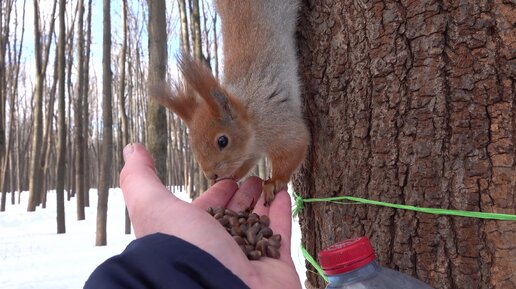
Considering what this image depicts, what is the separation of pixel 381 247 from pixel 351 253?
0.94 feet

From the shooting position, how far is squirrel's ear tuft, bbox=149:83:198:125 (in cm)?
187

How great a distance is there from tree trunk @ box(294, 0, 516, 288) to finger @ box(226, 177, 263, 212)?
330mm

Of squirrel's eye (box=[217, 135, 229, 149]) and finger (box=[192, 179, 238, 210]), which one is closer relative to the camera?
finger (box=[192, 179, 238, 210])

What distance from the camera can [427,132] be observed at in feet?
3.58

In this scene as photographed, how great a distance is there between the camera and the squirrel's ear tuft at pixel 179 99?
187 cm

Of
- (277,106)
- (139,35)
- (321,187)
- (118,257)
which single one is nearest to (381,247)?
(321,187)

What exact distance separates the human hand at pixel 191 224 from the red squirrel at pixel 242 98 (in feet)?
1.38

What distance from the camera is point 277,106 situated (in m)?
1.77

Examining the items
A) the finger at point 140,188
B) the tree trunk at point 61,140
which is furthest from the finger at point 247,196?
the tree trunk at point 61,140

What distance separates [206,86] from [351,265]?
0.95 metres

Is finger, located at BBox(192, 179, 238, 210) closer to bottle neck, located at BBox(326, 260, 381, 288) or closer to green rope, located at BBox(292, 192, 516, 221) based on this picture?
green rope, located at BBox(292, 192, 516, 221)

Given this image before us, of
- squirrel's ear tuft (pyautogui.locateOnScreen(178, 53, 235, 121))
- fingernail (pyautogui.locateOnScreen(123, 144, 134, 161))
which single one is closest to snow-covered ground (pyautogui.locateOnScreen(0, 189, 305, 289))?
squirrel's ear tuft (pyautogui.locateOnScreen(178, 53, 235, 121))

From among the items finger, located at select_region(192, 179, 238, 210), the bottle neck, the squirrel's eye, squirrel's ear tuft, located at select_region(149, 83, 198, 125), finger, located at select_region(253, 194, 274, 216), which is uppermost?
squirrel's ear tuft, located at select_region(149, 83, 198, 125)

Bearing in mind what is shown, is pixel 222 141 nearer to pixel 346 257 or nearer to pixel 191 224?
pixel 191 224
